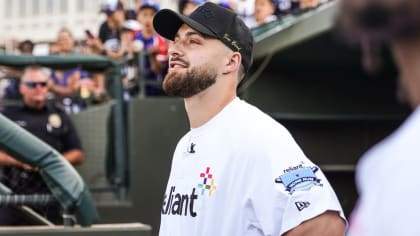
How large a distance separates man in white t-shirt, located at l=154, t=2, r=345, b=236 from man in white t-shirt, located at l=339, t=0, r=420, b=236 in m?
1.63

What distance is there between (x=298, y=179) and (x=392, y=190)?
1.71 meters

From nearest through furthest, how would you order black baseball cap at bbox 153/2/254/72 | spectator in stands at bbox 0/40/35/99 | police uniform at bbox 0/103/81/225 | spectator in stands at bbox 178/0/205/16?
black baseball cap at bbox 153/2/254/72 → police uniform at bbox 0/103/81/225 → spectator in stands at bbox 0/40/35/99 → spectator in stands at bbox 178/0/205/16

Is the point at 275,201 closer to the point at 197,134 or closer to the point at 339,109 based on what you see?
the point at 197,134

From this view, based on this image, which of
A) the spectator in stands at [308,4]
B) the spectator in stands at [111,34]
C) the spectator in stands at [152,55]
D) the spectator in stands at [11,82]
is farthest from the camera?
the spectator in stands at [111,34]

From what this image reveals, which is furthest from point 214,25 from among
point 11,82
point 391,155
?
point 11,82

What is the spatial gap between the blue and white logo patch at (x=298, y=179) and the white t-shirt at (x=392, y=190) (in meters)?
1.64

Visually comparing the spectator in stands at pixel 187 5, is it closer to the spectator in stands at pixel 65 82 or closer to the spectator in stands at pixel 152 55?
the spectator in stands at pixel 152 55

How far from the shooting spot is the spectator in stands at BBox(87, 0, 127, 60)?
34.0ft

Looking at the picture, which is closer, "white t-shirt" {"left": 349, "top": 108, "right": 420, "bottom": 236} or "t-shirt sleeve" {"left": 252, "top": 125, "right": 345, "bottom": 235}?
"white t-shirt" {"left": 349, "top": 108, "right": 420, "bottom": 236}

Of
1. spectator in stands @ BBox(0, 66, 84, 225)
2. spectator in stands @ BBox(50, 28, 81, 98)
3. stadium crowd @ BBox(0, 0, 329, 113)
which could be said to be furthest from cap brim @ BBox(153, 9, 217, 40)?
spectator in stands @ BBox(50, 28, 81, 98)

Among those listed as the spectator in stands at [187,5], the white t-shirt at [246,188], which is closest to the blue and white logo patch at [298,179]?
the white t-shirt at [246,188]

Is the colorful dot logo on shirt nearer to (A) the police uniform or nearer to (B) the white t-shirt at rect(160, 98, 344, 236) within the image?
(B) the white t-shirt at rect(160, 98, 344, 236)

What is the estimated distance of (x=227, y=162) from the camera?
3.15 meters

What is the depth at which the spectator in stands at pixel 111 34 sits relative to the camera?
10.4 m
